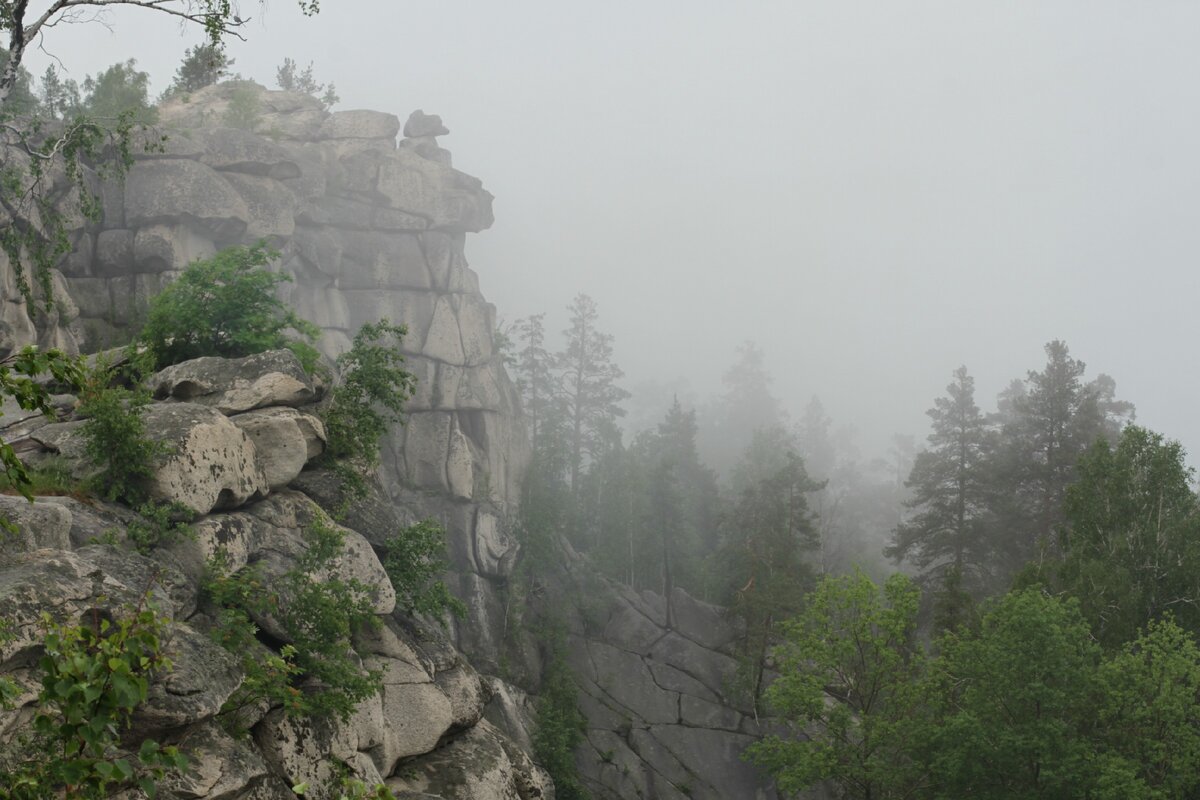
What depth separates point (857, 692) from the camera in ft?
90.1

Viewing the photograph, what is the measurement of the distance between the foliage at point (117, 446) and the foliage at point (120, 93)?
3002 centimetres

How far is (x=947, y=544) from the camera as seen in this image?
41.2 m

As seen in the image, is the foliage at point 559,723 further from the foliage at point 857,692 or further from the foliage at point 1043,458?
the foliage at point 1043,458

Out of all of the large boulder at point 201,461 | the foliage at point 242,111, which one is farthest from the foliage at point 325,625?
the foliage at point 242,111

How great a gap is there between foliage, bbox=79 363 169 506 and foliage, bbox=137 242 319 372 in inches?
227

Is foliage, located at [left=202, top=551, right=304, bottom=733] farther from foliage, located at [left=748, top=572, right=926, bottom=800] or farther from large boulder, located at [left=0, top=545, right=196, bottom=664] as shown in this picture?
foliage, located at [left=748, top=572, right=926, bottom=800]

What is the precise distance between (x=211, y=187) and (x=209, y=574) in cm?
3106

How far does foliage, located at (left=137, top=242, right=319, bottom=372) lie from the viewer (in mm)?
21406

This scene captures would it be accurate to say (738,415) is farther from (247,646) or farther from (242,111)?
(247,646)

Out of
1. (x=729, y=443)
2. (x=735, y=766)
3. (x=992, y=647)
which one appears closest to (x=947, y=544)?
(x=735, y=766)

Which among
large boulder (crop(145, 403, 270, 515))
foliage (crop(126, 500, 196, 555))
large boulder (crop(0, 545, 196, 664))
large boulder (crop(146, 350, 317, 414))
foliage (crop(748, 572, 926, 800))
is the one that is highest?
large boulder (crop(146, 350, 317, 414))

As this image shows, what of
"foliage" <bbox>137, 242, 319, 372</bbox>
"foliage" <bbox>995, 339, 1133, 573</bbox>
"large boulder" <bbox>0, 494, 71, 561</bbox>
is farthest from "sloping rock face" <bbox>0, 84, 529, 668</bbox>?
"foliage" <bbox>995, 339, 1133, 573</bbox>

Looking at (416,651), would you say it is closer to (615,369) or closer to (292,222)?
(292,222)

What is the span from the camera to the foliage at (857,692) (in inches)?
1011
